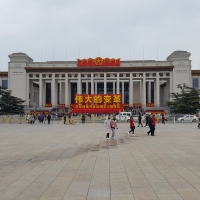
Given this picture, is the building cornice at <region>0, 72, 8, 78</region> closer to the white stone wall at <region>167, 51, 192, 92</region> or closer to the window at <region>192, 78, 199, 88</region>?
the white stone wall at <region>167, 51, 192, 92</region>

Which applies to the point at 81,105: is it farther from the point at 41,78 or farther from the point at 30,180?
the point at 30,180

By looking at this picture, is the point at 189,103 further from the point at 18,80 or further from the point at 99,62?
the point at 18,80

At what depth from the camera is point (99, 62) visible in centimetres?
6531

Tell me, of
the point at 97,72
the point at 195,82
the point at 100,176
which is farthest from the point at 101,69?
the point at 100,176

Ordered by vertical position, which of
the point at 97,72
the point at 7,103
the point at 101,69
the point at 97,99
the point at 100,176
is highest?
the point at 101,69

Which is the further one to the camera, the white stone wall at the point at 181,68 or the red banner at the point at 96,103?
the white stone wall at the point at 181,68

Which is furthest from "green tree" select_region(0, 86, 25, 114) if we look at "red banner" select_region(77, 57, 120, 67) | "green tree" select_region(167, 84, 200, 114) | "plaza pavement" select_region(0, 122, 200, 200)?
"plaza pavement" select_region(0, 122, 200, 200)

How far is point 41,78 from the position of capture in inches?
2680

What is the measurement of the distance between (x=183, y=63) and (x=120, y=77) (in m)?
14.9

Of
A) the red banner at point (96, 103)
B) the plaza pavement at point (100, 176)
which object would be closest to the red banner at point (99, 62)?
the red banner at point (96, 103)

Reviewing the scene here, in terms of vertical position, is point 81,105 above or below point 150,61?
below

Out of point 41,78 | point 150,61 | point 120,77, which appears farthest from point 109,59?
point 41,78

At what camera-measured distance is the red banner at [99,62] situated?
215 feet

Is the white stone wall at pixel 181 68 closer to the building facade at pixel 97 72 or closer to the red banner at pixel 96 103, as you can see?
the building facade at pixel 97 72
